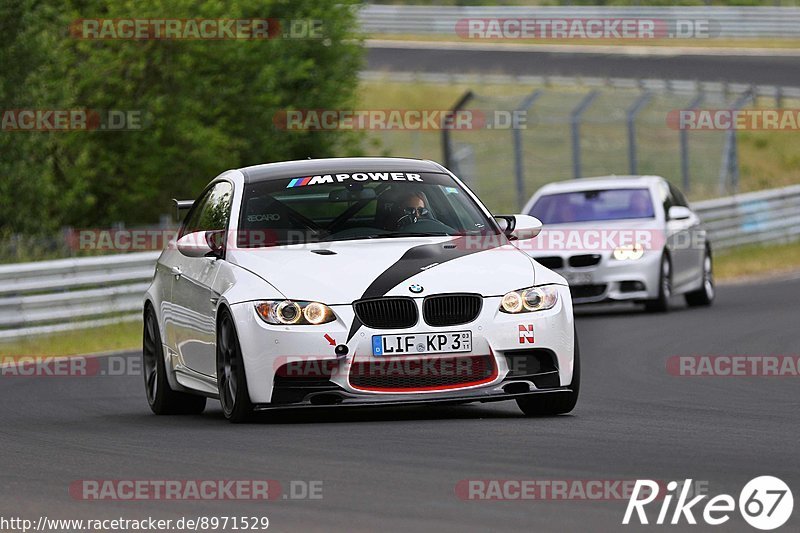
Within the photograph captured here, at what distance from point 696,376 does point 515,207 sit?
66.4ft

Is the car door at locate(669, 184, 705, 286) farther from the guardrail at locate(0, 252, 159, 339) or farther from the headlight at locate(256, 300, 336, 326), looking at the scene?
the headlight at locate(256, 300, 336, 326)

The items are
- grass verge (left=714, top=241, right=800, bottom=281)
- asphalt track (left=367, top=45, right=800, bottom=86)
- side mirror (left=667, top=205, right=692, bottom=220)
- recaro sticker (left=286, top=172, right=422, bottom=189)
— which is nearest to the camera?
recaro sticker (left=286, top=172, right=422, bottom=189)

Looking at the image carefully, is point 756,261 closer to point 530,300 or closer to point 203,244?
point 203,244

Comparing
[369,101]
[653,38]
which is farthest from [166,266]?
[653,38]

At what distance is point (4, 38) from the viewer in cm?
2742

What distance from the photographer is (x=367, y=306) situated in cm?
976

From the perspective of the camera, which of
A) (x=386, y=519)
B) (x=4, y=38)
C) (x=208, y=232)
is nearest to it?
(x=386, y=519)

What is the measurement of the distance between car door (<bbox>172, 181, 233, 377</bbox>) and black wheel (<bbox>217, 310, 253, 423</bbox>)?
0.16 meters

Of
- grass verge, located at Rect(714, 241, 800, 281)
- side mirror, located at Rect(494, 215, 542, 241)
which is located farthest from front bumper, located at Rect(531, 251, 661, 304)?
side mirror, located at Rect(494, 215, 542, 241)

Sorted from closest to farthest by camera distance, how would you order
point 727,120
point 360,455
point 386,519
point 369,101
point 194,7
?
point 386,519 → point 360,455 → point 194,7 → point 727,120 → point 369,101

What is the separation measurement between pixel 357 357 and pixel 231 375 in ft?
2.75

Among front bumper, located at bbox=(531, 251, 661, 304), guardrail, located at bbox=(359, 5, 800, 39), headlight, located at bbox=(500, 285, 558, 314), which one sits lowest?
front bumper, located at bbox=(531, 251, 661, 304)

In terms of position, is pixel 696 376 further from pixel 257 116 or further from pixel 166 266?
pixel 257 116

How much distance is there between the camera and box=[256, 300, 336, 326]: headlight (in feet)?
31.9
